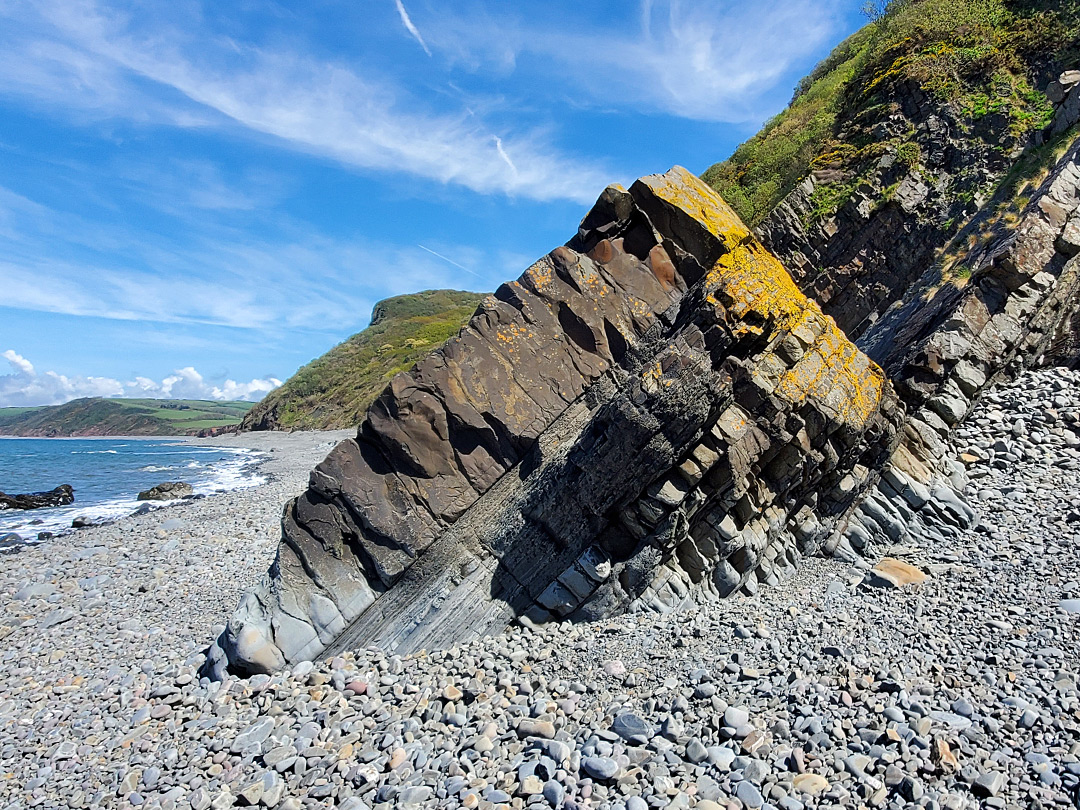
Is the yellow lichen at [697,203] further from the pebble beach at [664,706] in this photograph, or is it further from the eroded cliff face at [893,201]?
the eroded cliff face at [893,201]

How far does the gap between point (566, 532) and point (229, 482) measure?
117 feet

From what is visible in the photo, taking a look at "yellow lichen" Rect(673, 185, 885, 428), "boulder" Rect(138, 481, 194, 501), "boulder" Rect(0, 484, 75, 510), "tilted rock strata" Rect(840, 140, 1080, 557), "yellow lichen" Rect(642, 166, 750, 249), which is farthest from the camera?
"boulder" Rect(138, 481, 194, 501)

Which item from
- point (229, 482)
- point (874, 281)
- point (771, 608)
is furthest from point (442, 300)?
point (771, 608)

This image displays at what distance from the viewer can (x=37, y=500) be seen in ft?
99.1

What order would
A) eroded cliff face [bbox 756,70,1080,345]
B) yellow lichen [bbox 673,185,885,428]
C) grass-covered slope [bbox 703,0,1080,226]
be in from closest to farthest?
1. yellow lichen [bbox 673,185,885,428]
2. eroded cliff face [bbox 756,70,1080,345]
3. grass-covered slope [bbox 703,0,1080,226]

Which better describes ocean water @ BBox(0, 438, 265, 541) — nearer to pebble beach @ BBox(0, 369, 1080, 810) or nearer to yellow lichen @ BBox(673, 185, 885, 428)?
pebble beach @ BBox(0, 369, 1080, 810)

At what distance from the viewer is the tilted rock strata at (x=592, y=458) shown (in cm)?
911

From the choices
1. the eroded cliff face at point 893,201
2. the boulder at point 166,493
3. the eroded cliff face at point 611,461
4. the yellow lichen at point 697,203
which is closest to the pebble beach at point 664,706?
the eroded cliff face at point 611,461

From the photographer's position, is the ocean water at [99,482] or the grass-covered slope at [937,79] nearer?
the grass-covered slope at [937,79]

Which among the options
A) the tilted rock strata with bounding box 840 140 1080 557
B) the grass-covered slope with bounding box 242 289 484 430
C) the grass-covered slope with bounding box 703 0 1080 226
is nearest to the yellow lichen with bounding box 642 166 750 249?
the tilted rock strata with bounding box 840 140 1080 557

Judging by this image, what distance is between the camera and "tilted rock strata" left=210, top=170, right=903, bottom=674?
911 cm

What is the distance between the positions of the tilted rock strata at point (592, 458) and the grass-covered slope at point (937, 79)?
13.4 metres

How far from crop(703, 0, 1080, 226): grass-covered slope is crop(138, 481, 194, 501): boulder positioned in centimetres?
3256

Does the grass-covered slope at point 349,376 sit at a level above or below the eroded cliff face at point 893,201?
above
